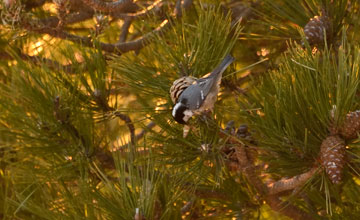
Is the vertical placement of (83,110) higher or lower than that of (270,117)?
higher

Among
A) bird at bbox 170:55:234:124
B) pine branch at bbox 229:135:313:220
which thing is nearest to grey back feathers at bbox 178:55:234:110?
bird at bbox 170:55:234:124

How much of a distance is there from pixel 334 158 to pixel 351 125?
5 cm

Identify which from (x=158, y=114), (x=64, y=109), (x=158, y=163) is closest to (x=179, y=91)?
(x=158, y=114)

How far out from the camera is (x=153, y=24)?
1150mm

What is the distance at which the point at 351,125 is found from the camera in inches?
32.8

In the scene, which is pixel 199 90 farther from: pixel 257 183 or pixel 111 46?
pixel 111 46

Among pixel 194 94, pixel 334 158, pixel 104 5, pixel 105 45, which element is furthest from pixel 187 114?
pixel 105 45

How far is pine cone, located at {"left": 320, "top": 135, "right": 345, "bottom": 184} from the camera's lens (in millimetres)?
841

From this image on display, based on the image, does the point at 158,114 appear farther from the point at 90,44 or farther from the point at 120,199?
the point at 90,44

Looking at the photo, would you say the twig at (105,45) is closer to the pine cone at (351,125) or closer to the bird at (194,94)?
the bird at (194,94)

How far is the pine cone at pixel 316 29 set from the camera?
1.02 m

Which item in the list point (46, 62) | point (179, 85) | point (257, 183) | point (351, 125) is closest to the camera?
point (351, 125)

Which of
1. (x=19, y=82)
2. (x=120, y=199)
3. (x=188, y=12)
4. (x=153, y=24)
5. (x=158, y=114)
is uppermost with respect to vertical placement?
Answer: (x=188, y=12)

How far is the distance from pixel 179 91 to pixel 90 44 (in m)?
0.44
